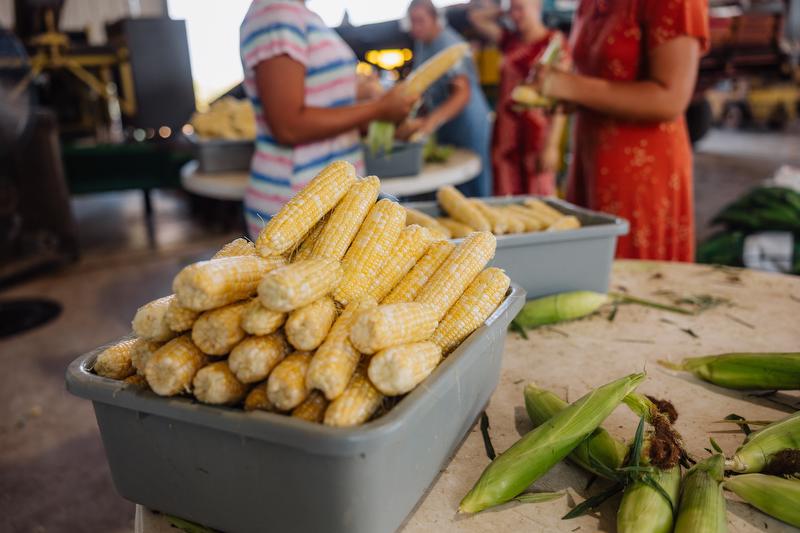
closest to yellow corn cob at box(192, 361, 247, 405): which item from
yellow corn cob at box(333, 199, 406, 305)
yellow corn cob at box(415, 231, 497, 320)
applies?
yellow corn cob at box(333, 199, 406, 305)

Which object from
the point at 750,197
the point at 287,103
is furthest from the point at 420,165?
the point at 750,197

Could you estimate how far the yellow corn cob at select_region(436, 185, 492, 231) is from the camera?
5.84ft

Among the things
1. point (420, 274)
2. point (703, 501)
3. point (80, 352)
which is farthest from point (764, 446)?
point (80, 352)

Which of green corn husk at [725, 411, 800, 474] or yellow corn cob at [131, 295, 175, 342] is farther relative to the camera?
green corn husk at [725, 411, 800, 474]

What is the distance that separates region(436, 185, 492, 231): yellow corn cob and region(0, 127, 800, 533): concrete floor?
74.3 inches

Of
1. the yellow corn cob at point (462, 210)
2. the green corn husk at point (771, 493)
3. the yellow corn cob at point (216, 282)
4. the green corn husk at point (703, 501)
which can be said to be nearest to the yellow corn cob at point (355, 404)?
the yellow corn cob at point (216, 282)

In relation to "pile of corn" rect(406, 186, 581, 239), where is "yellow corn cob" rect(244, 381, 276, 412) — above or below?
above

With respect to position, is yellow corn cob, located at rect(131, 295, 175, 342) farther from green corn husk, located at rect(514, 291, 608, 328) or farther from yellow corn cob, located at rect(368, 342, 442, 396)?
green corn husk, located at rect(514, 291, 608, 328)

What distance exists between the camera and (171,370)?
0.78m

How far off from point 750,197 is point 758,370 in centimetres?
315

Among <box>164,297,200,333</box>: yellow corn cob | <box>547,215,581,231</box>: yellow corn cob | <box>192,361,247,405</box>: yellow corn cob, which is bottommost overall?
<box>547,215,581,231</box>: yellow corn cob

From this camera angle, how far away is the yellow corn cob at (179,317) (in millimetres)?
829

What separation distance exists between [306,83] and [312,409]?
186cm

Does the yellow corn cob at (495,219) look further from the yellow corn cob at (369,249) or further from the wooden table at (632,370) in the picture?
the yellow corn cob at (369,249)
